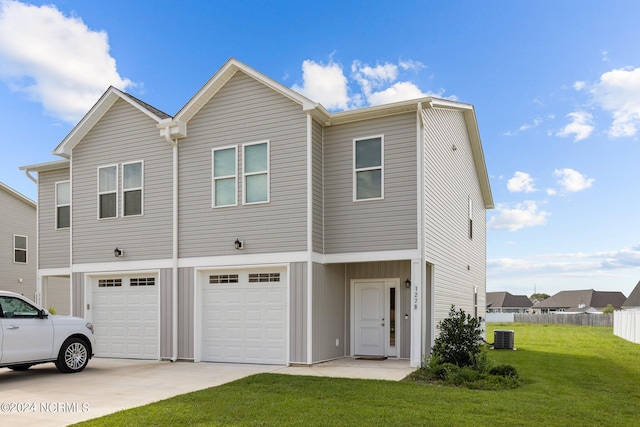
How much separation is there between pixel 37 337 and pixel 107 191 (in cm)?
566

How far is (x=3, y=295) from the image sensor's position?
10656 millimetres

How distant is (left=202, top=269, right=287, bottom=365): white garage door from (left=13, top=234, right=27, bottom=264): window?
1451cm

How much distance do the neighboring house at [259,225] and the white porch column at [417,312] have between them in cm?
3

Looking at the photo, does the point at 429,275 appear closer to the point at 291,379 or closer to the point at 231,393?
the point at 291,379

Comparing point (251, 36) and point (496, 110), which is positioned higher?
point (251, 36)

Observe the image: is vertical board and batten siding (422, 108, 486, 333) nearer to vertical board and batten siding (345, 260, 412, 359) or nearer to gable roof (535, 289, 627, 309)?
vertical board and batten siding (345, 260, 412, 359)

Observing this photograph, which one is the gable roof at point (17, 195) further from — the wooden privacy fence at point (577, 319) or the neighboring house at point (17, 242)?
the wooden privacy fence at point (577, 319)

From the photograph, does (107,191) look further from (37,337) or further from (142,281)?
(37,337)

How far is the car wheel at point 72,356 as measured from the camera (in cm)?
1146

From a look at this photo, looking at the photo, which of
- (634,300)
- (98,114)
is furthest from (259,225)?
(634,300)

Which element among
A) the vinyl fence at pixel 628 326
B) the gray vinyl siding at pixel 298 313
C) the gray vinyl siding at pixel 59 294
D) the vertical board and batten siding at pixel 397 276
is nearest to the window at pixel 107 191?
the gray vinyl siding at pixel 298 313

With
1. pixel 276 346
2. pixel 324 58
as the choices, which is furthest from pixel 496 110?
pixel 276 346

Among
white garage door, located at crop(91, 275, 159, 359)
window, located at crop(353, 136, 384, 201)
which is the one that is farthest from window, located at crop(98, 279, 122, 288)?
window, located at crop(353, 136, 384, 201)

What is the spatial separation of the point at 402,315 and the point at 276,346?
138 inches
